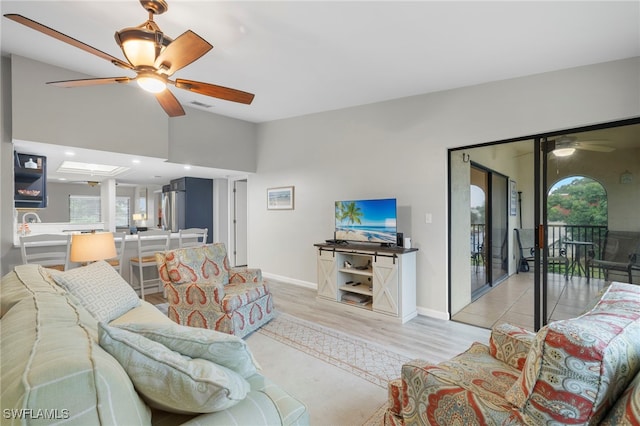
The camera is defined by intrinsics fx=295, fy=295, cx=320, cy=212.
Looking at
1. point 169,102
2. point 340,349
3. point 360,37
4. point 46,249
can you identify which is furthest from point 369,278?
point 46,249

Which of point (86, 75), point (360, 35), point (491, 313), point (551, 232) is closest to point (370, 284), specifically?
point (491, 313)

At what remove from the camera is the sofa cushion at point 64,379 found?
0.66 meters

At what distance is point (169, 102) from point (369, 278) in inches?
125

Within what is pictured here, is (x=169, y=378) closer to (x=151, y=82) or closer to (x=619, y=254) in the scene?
(x=151, y=82)

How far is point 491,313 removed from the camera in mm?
3637

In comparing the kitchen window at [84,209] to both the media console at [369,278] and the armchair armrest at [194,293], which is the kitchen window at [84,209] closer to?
the armchair armrest at [194,293]

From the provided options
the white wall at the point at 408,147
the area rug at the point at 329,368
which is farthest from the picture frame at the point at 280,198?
the area rug at the point at 329,368

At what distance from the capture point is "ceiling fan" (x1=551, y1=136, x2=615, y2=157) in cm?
286

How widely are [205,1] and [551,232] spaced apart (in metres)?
3.78

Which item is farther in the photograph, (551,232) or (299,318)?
(299,318)

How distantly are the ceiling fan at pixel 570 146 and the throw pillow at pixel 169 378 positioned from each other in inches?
142

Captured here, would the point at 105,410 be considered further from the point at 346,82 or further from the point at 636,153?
the point at 636,153

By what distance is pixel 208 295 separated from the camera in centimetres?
296

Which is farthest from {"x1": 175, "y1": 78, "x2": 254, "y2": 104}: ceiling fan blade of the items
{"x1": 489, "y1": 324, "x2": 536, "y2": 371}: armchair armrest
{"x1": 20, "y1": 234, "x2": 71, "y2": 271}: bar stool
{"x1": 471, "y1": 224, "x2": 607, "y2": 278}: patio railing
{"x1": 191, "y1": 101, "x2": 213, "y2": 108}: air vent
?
{"x1": 471, "y1": 224, "x2": 607, "y2": 278}: patio railing
